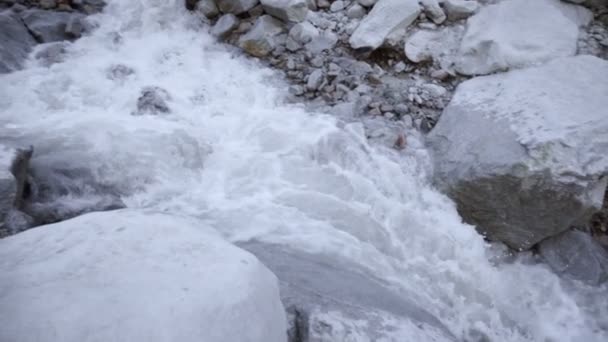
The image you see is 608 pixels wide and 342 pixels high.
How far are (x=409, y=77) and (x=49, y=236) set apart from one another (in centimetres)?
339

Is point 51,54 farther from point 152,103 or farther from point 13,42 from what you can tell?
point 152,103

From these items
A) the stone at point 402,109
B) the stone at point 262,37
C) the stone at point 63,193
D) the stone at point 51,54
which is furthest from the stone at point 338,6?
the stone at point 63,193

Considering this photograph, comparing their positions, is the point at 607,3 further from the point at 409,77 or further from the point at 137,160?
the point at 137,160

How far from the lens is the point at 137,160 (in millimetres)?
2963

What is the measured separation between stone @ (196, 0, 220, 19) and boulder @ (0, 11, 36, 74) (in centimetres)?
178

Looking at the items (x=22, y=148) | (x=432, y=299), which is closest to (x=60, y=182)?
(x=22, y=148)

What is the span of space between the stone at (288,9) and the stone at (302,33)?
0.10m

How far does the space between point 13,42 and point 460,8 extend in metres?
4.51

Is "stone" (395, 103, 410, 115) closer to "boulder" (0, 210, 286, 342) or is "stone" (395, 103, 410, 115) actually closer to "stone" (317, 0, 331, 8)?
"stone" (317, 0, 331, 8)

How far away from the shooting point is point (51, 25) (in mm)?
4246

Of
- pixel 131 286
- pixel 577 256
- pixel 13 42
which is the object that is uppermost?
pixel 131 286

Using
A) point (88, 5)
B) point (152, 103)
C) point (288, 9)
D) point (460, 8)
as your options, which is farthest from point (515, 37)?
point (88, 5)

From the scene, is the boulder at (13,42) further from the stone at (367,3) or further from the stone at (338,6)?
the stone at (367,3)

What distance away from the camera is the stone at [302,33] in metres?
4.27
